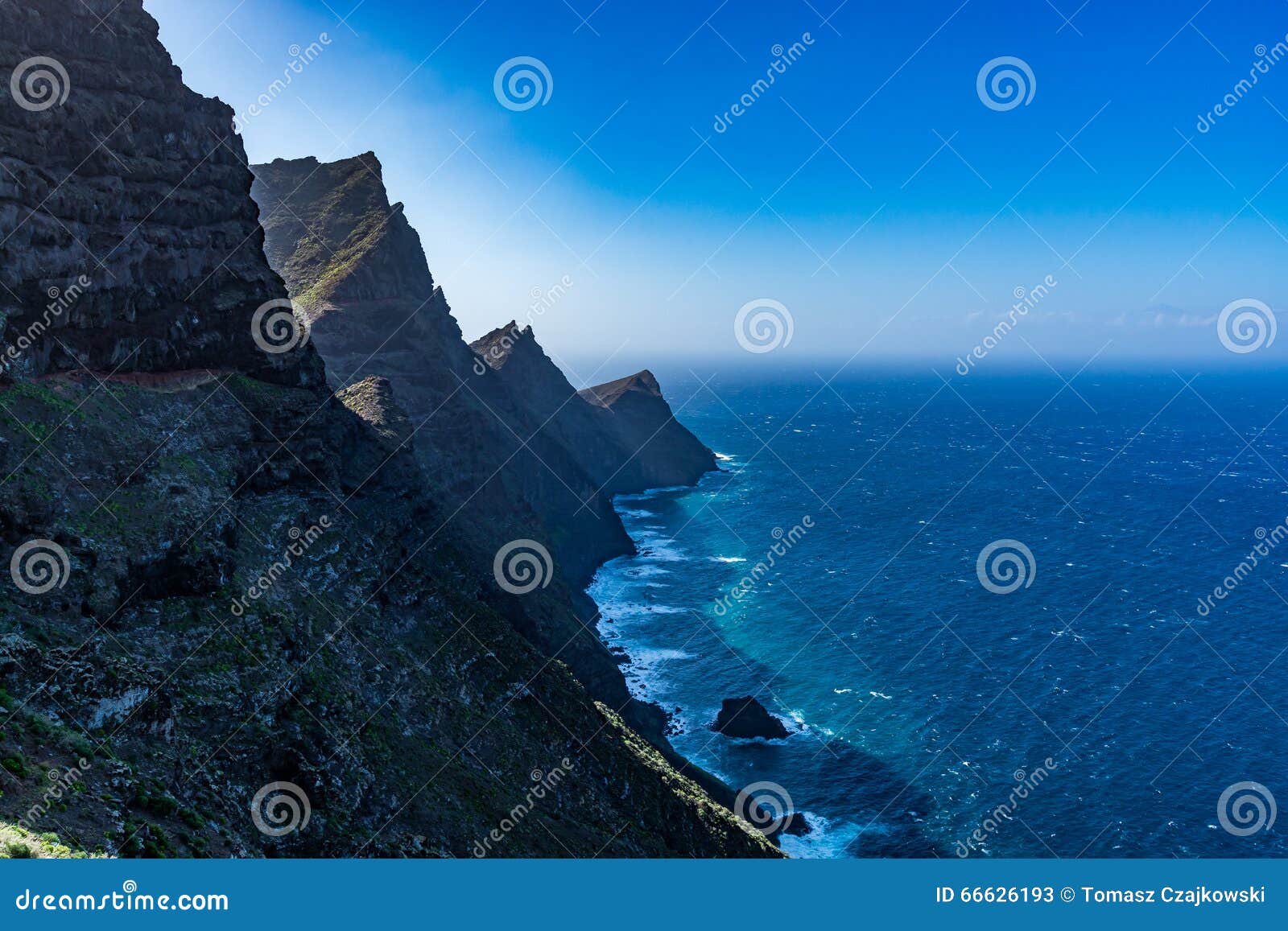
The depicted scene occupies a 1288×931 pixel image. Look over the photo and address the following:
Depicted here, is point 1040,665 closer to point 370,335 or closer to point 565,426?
point 370,335

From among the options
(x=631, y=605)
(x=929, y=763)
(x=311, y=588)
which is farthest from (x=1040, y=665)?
(x=311, y=588)

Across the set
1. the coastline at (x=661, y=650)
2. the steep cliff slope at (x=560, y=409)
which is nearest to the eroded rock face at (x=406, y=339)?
the coastline at (x=661, y=650)

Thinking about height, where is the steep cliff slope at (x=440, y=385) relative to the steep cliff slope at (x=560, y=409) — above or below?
below

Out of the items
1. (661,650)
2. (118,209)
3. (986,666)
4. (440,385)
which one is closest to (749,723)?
(661,650)

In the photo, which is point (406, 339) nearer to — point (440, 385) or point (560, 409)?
point (440, 385)

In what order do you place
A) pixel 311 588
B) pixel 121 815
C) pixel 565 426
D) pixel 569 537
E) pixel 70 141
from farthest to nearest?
pixel 565 426 < pixel 569 537 < pixel 311 588 < pixel 70 141 < pixel 121 815

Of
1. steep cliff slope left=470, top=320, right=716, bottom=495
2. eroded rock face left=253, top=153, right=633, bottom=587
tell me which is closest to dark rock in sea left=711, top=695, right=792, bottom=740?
eroded rock face left=253, top=153, right=633, bottom=587

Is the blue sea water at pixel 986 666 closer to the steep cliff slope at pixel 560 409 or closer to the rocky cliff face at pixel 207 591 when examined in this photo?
the rocky cliff face at pixel 207 591
